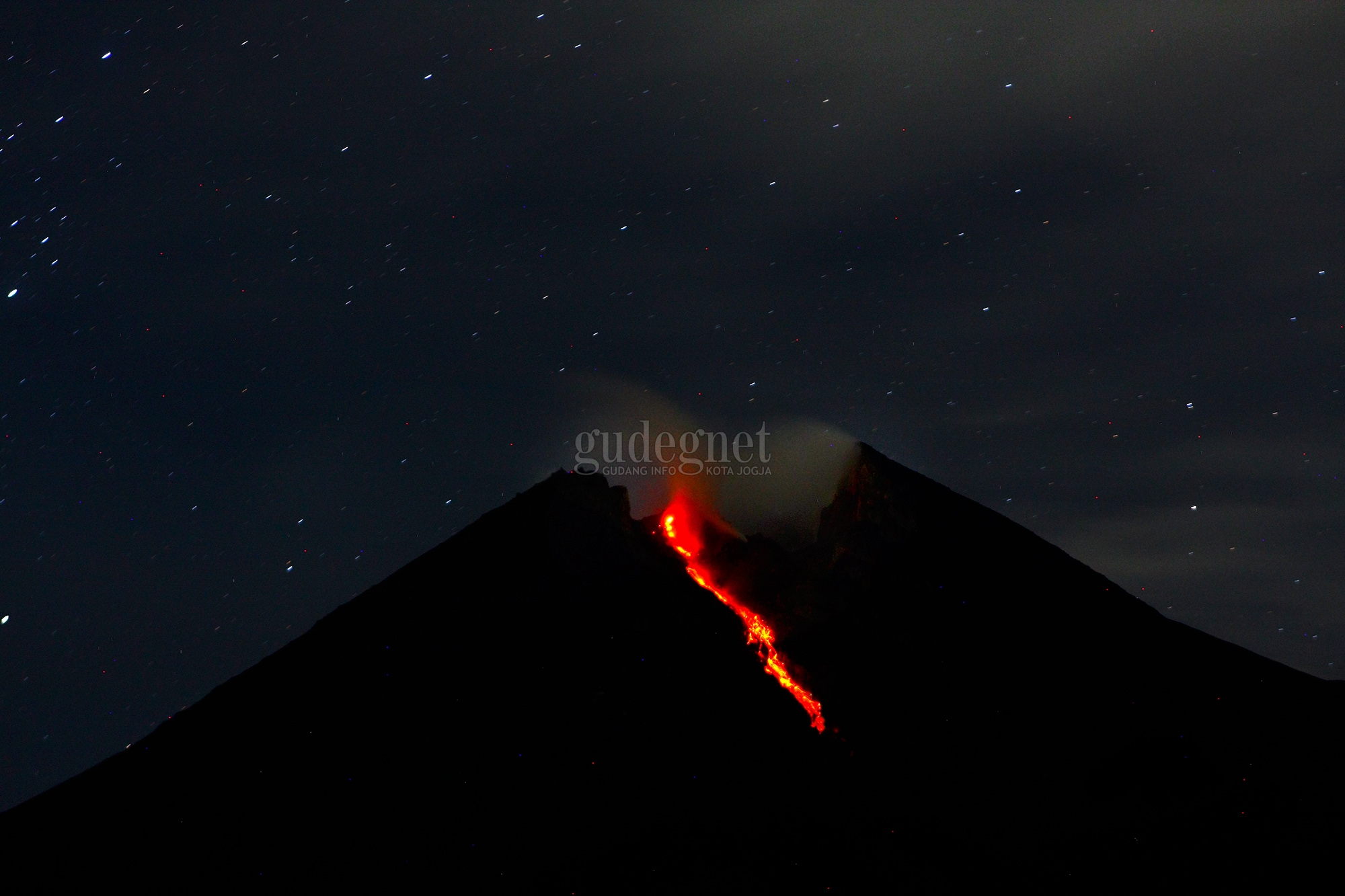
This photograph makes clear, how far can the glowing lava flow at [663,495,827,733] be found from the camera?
99.5 ft

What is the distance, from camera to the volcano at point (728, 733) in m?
26.9

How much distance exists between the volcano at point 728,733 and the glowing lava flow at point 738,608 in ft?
0.48

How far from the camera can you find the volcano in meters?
26.9

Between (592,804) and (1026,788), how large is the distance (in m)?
10.3

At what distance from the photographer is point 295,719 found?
30.8 m

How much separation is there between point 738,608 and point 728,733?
4.59m

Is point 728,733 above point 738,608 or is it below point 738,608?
above

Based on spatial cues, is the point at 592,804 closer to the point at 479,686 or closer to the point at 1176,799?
the point at 479,686

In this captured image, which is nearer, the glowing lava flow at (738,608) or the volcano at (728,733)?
the volcano at (728,733)

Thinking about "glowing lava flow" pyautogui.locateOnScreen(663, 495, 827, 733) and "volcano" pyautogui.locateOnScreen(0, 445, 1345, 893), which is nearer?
"volcano" pyautogui.locateOnScreen(0, 445, 1345, 893)

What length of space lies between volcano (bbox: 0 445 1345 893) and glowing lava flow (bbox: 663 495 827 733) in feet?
0.48

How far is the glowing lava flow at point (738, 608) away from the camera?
3033cm

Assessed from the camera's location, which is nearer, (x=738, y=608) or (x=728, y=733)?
(x=728, y=733)

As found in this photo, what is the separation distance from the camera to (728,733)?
29.3 metres
